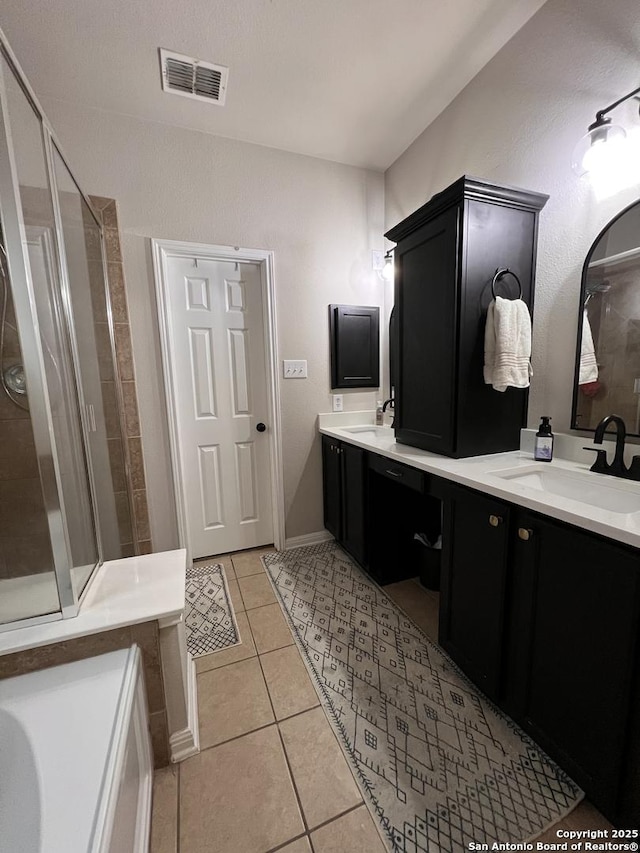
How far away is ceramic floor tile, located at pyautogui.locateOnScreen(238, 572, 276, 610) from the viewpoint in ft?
A: 6.48

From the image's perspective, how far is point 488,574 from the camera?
1.22 meters

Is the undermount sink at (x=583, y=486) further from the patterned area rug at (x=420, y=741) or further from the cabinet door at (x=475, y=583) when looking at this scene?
the patterned area rug at (x=420, y=741)

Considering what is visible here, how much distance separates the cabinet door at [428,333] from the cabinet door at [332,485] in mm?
573

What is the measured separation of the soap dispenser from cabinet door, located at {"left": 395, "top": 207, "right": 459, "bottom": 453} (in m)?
0.37

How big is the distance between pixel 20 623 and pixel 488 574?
4.87ft

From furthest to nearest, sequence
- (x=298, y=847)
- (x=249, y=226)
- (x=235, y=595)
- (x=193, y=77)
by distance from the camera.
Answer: (x=249, y=226) < (x=235, y=595) < (x=193, y=77) < (x=298, y=847)

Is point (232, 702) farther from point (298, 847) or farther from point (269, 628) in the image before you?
point (298, 847)

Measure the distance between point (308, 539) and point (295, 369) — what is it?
4.25 ft

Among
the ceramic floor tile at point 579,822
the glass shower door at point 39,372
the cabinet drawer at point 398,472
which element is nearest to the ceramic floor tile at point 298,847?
the ceramic floor tile at point 579,822

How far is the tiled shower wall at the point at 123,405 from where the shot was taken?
1951 mm

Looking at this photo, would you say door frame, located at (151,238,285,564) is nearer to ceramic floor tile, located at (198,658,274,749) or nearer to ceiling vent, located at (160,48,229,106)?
ceiling vent, located at (160,48,229,106)

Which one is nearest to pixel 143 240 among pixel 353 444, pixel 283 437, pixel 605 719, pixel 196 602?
pixel 283 437

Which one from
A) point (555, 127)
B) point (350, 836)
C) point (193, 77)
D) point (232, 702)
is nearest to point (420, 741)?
point (350, 836)

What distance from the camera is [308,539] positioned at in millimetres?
2641
